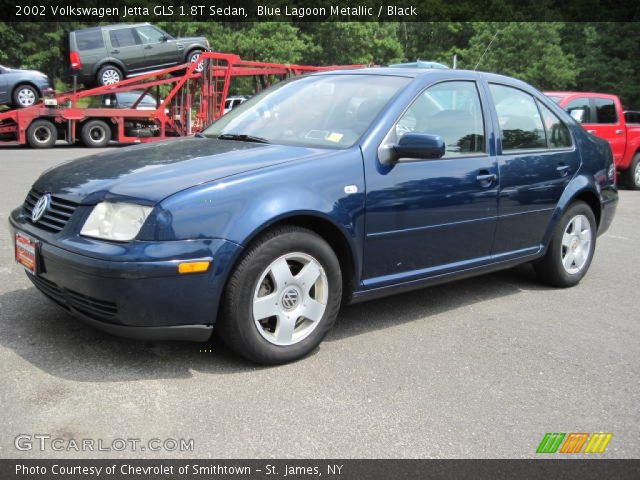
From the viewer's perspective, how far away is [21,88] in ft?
53.9

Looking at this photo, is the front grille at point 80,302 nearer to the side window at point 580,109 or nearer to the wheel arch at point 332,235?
the wheel arch at point 332,235

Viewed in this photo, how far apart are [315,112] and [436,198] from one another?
0.93 m

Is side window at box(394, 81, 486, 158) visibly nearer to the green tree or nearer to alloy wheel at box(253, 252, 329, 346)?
alloy wheel at box(253, 252, 329, 346)

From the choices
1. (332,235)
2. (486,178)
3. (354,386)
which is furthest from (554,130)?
(354,386)

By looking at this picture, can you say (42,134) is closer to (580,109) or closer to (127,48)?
(127,48)

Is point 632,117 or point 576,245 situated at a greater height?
point 632,117

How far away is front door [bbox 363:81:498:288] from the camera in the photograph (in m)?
3.84

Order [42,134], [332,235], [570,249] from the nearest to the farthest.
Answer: [332,235], [570,249], [42,134]

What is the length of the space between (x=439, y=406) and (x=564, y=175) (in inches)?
103

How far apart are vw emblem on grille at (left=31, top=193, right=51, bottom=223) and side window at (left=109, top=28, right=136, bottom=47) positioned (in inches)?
585

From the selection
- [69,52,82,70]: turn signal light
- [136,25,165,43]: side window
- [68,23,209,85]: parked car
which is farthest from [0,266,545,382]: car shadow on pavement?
[136,25,165,43]: side window

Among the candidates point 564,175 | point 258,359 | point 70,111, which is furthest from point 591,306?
point 70,111

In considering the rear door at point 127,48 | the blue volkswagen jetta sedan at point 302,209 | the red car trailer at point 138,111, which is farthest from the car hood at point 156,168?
the rear door at point 127,48

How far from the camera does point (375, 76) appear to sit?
14.5 ft
